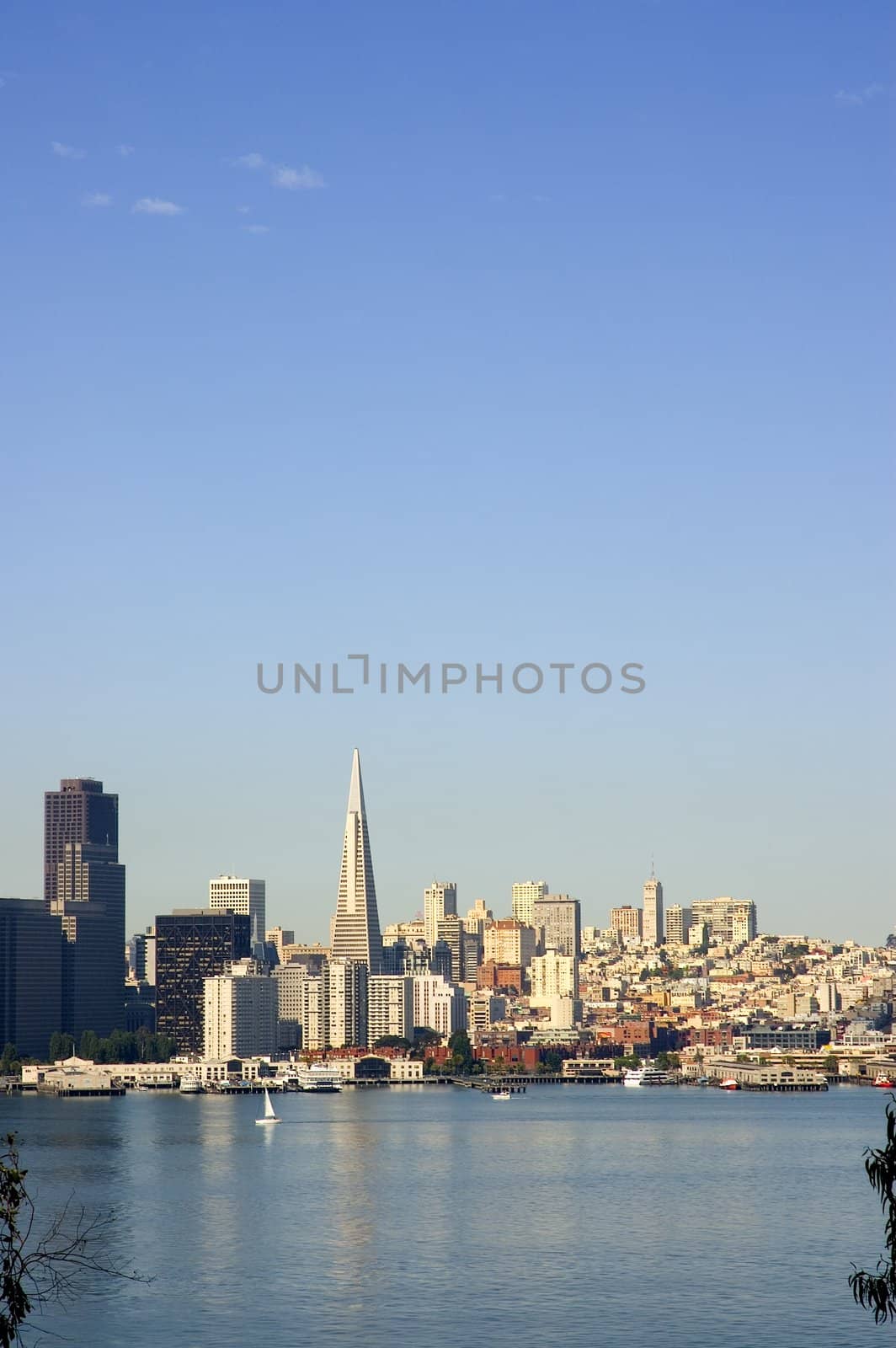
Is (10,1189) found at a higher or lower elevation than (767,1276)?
higher

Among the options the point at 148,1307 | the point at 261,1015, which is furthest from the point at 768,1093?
the point at 148,1307

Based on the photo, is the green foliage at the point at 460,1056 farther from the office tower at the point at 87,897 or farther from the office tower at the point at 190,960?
the office tower at the point at 87,897

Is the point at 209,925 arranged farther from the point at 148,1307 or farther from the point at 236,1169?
the point at 148,1307

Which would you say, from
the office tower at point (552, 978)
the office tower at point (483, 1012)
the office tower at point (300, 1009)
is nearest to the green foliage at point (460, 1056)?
the office tower at point (300, 1009)

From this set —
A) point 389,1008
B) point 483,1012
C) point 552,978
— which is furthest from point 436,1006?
point 552,978

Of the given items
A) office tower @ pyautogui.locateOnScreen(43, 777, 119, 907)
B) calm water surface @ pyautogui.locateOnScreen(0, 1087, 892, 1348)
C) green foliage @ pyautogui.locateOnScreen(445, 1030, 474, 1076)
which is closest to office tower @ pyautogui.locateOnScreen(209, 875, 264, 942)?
office tower @ pyautogui.locateOnScreen(43, 777, 119, 907)

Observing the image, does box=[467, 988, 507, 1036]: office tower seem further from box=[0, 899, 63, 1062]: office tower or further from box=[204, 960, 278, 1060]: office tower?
box=[0, 899, 63, 1062]: office tower
